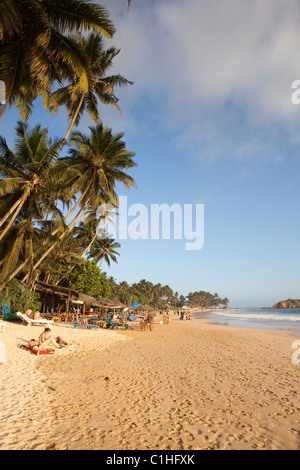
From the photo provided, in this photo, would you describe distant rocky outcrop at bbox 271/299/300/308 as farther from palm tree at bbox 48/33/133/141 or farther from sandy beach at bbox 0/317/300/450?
sandy beach at bbox 0/317/300/450

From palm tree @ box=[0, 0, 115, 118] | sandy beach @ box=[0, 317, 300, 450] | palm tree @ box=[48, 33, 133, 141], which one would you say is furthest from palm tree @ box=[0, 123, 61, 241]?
sandy beach @ box=[0, 317, 300, 450]

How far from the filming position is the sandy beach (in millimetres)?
3391

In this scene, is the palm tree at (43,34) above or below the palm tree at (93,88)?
below

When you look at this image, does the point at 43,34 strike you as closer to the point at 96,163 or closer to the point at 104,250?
the point at 96,163

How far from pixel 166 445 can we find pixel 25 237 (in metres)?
14.6

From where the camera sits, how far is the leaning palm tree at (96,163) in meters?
18.3

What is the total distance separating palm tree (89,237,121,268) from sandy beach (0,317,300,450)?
98.7 feet

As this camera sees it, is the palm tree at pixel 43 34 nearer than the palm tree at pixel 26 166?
Yes

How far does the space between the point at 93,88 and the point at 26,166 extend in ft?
23.5

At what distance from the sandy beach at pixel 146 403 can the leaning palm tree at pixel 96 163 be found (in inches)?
488

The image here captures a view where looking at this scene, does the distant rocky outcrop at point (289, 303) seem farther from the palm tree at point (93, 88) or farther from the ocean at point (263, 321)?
the palm tree at point (93, 88)

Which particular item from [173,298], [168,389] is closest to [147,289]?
[173,298]

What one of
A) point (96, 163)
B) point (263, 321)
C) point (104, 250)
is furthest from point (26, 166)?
point (263, 321)

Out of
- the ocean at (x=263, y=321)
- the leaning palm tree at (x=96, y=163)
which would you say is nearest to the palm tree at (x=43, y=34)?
the leaning palm tree at (x=96, y=163)
